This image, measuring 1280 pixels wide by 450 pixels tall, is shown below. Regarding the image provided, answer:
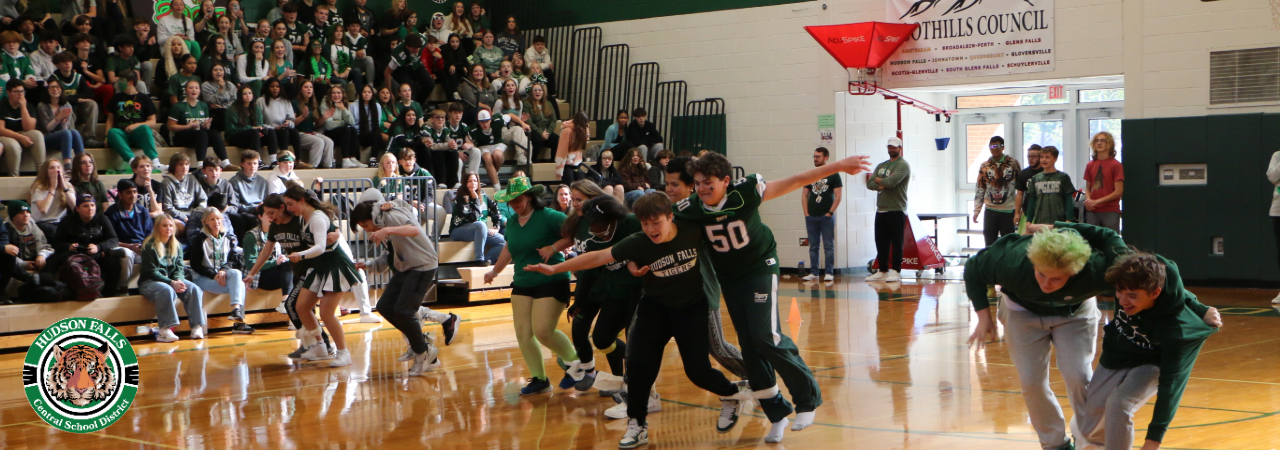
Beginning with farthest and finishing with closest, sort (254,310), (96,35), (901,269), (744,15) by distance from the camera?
(744,15) → (901,269) → (96,35) → (254,310)

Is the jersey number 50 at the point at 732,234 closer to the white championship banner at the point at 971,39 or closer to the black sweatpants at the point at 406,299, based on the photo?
the black sweatpants at the point at 406,299

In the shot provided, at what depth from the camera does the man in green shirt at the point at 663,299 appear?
5305 millimetres

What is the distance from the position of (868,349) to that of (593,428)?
3227 millimetres

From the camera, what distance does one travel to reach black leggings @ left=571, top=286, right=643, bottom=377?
629cm

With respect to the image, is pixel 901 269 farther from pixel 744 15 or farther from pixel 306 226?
pixel 306 226

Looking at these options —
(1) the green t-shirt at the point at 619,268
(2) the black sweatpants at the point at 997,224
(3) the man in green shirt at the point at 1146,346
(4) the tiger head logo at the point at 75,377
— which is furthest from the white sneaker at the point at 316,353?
(2) the black sweatpants at the point at 997,224

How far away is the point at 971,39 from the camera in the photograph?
1388 cm

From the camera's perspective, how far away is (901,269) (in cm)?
1421

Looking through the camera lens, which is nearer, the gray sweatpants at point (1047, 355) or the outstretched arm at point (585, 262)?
the gray sweatpants at point (1047, 355)

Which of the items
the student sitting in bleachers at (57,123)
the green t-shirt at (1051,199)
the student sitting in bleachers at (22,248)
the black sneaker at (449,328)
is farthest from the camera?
the student sitting in bleachers at (57,123)

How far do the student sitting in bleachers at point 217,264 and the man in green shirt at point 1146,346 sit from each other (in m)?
8.19

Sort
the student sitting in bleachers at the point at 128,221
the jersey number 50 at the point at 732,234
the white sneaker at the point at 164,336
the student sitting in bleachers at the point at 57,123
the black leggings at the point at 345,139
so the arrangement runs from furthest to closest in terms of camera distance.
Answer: the black leggings at the point at 345,139, the student sitting in bleachers at the point at 57,123, the student sitting in bleachers at the point at 128,221, the white sneaker at the point at 164,336, the jersey number 50 at the point at 732,234

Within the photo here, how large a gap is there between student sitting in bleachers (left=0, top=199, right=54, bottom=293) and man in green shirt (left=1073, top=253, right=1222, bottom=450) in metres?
8.74

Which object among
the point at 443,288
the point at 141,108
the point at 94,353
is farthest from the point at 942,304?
the point at 141,108
